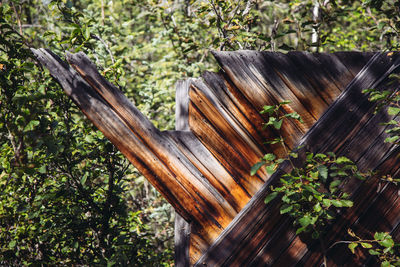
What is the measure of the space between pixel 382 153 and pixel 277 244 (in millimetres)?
787

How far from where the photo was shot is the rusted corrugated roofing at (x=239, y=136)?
4.73 ft

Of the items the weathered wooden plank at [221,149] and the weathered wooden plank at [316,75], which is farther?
the weathered wooden plank at [316,75]

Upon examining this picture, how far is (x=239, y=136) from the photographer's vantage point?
156 centimetres

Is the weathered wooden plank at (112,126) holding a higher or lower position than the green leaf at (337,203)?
higher

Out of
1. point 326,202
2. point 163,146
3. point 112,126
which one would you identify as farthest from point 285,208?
point 112,126

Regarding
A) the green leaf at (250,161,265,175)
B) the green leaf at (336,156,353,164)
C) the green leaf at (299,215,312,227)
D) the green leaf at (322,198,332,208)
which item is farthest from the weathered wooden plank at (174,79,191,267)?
the green leaf at (336,156,353,164)

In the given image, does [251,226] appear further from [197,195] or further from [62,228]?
[62,228]

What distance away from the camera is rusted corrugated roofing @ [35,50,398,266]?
1441 mm

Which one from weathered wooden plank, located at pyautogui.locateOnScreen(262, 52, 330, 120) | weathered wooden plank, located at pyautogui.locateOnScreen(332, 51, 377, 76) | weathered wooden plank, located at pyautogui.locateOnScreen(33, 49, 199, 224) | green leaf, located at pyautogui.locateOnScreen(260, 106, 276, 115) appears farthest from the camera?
weathered wooden plank, located at pyautogui.locateOnScreen(332, 51, 377, 76)

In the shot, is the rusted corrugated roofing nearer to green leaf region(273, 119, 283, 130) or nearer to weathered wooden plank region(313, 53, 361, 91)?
weathered wooden plank region(313, 53, 361, 91)

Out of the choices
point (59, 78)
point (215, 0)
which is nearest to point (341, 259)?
point (59, 78)

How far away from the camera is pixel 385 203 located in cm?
167

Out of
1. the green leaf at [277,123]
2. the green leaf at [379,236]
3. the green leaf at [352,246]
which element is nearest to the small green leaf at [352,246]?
the green leaf at [352,246]

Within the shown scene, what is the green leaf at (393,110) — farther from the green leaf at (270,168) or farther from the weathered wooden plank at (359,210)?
the green leaf at (270,168)
